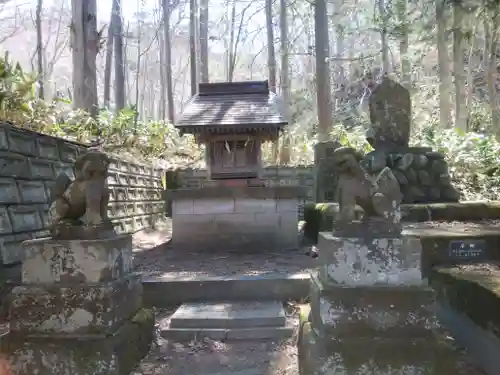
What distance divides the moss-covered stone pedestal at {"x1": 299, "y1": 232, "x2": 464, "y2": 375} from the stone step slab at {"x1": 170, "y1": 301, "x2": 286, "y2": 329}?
1.45m

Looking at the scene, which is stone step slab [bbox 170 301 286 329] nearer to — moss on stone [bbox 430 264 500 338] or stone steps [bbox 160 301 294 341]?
stone steps [bbox 160 301 294 341]

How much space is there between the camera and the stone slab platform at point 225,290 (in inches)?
205

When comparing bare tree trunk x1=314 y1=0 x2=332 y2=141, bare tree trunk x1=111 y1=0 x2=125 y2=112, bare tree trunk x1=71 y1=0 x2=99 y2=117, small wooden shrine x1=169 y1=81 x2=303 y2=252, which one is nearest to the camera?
small wooden shrine x1=169 y1=81 x2=303 y2=252

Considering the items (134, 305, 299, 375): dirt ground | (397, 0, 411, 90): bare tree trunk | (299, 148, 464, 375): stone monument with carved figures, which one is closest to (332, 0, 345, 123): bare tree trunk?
(397, 0, 411, 90): bare tree trunk

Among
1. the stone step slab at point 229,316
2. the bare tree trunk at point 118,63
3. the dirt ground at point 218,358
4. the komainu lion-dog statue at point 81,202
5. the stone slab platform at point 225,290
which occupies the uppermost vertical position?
the bare tree trunk at point 118,63

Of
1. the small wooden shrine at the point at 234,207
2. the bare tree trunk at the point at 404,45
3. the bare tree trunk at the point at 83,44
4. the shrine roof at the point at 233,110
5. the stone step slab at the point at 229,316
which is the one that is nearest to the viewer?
the stone step slab at the point at 229,316

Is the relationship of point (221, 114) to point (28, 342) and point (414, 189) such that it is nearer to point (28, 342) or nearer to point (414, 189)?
point (414, 189)

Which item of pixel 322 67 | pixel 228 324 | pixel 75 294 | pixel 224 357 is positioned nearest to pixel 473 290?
pixel 224 357

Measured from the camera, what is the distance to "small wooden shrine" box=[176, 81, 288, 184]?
7.94 m

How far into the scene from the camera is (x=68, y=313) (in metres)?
3.08

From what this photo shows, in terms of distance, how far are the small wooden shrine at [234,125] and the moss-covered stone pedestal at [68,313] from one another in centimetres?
504

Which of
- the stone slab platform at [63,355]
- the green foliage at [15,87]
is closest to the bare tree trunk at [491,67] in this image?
the green foliage at [15,87]

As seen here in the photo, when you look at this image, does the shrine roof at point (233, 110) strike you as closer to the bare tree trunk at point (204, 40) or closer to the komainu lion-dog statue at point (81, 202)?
the komainu lion-dog statue at point (81, 202)

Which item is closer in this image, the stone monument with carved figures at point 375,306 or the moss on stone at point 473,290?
the stone monument with carved figures at point 375,306
